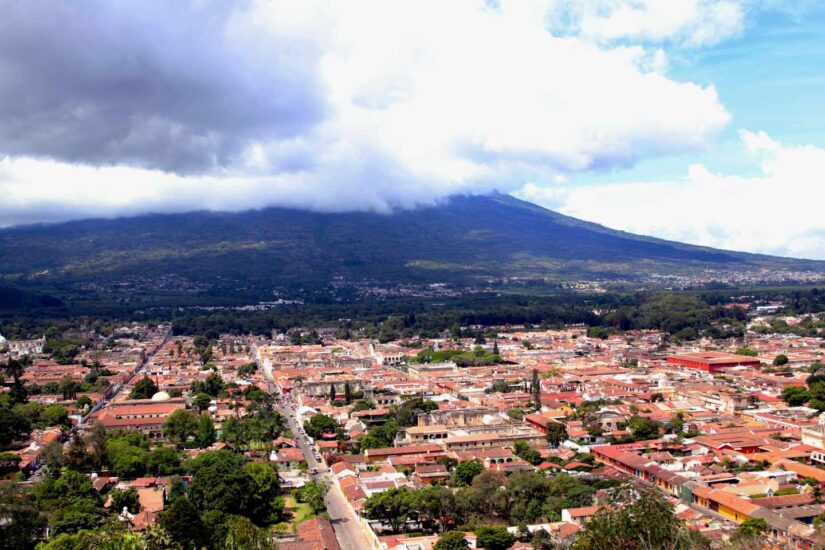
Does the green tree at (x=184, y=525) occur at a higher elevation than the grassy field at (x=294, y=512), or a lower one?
higher

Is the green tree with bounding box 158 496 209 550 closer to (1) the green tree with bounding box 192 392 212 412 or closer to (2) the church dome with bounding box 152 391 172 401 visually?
(1) the green tree with bounding box 192 392 212 412

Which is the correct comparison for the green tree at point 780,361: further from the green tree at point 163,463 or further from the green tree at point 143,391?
the green tree at point 163,463

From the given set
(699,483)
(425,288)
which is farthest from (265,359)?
(425,288)

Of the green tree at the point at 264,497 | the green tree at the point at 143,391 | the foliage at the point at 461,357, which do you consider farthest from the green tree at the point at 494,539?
the foliage at the point at 461,357

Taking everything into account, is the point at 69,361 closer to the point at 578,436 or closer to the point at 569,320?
the point at 578,436

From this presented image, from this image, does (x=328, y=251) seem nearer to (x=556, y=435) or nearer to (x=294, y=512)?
(x=556, y=435)

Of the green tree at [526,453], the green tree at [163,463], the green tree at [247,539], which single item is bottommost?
the green tree at [163,463]
